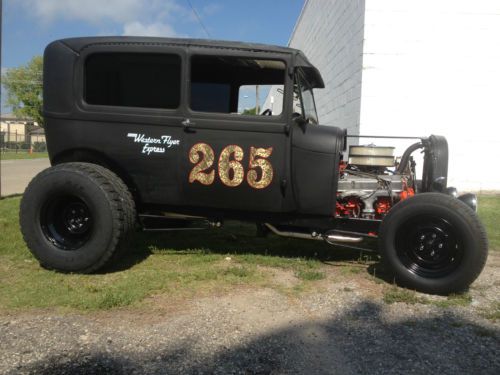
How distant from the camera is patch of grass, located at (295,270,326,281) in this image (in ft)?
14.4

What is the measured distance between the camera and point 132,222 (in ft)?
14.2

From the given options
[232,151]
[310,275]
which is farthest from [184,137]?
[310,275]

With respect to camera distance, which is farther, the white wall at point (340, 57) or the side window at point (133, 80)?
the white wall at point (340, 57)

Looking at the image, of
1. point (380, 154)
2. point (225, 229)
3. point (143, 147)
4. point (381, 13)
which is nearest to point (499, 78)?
point (381, 13)

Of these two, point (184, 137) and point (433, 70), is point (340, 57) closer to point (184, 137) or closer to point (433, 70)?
point (433, 70)

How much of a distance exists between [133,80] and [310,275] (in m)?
2.57

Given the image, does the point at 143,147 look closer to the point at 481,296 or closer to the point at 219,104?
the point at 219,104

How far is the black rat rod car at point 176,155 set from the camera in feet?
13.9

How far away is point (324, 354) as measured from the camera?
288 cm

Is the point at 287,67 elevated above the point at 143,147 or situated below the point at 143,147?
above

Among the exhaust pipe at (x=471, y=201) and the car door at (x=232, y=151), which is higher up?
the car door at (x=232, y=151)

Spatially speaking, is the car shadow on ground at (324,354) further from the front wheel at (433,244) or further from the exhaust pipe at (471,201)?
the exhaust pipe at (471,201)

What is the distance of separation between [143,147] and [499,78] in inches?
326

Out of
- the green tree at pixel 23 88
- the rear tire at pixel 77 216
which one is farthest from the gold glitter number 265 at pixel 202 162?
the green tree at pixel 23 88
